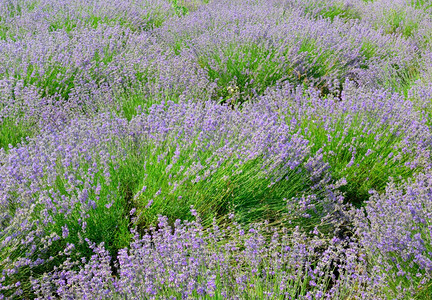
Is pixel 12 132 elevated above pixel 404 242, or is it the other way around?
pixel 404 242

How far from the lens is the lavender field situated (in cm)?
176

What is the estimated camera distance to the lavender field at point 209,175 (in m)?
1.76

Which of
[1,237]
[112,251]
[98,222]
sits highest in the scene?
[1,237]

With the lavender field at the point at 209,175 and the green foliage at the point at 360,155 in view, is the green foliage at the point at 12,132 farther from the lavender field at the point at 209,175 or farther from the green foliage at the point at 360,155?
the green foliage at the point at 360,155

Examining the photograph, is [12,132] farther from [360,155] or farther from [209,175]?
[360,155]

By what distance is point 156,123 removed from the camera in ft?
8.11

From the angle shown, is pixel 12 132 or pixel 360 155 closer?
pixel 360 155

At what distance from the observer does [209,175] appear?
2246mm

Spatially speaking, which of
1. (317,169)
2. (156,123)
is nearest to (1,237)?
(156,123)

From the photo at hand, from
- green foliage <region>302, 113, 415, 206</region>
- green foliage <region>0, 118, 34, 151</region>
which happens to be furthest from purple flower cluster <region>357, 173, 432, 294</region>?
green foliage <region>0, 118, 34, 151</region>

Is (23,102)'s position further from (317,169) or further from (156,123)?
(317,169)

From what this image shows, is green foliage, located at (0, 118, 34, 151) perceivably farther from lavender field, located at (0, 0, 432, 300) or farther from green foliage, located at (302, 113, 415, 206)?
green foliage, located at (302, 113, 415, 206)

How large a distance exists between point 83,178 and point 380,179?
5.80 feet

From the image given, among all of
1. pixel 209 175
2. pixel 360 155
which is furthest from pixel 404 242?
pixel 209 175
